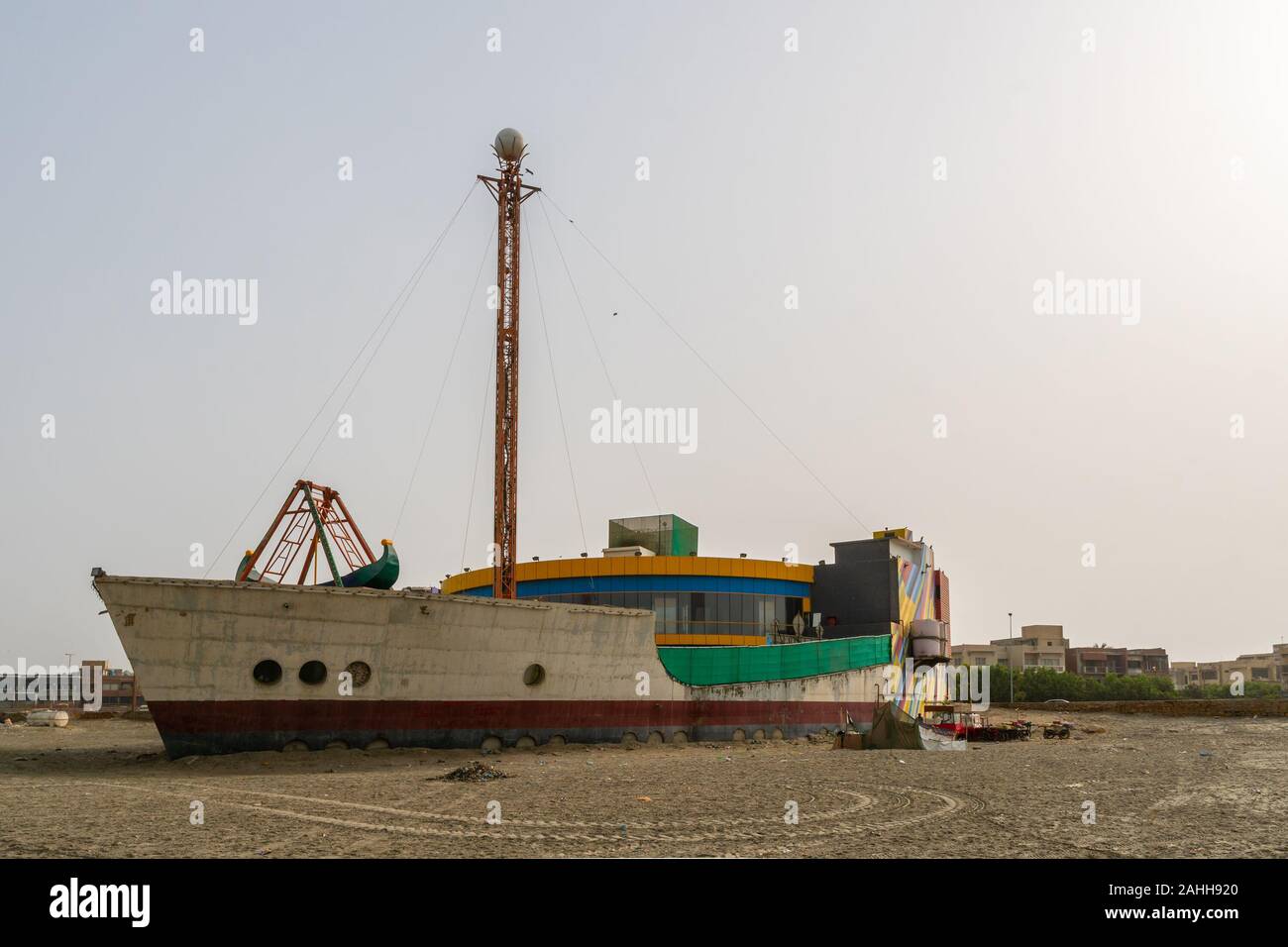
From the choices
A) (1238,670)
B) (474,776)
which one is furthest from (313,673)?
(1238,670)

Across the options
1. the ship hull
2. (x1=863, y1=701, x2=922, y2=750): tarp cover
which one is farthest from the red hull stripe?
(x1=863, y1=701, x2=922, y2=750): tarp cover

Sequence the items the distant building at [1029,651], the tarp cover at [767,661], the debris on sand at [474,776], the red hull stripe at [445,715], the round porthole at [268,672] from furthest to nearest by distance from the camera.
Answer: the distant building at [1029,651] → the tarp cover at [767,661] → the round porthole at [268,672] → the red hull stripe at [445,715] → the debris on sand at [474,776]

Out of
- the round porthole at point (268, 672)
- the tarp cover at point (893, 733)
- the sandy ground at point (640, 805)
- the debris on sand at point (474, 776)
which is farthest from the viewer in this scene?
the tarp cover at point (893, 733)

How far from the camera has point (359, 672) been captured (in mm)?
27750

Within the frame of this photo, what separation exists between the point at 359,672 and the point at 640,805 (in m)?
13.6

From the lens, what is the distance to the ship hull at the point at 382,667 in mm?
25594

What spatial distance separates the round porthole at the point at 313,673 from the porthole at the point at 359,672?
29.6 inches

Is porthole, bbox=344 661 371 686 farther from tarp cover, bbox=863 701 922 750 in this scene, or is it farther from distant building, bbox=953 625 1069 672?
distant building, bbox=953 625 1069 672

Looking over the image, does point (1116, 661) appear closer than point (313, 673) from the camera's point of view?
No

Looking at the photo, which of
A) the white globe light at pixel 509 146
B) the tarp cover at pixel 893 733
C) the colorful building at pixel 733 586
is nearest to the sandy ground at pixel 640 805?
the tarp cover at pixel 893 733

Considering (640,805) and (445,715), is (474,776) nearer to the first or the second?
(640,805)

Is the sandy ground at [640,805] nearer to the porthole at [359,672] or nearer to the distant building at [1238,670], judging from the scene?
the porthole at [359,672]

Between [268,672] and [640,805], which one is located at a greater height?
[268,672]

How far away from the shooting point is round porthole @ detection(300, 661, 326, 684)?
27.0 meters
